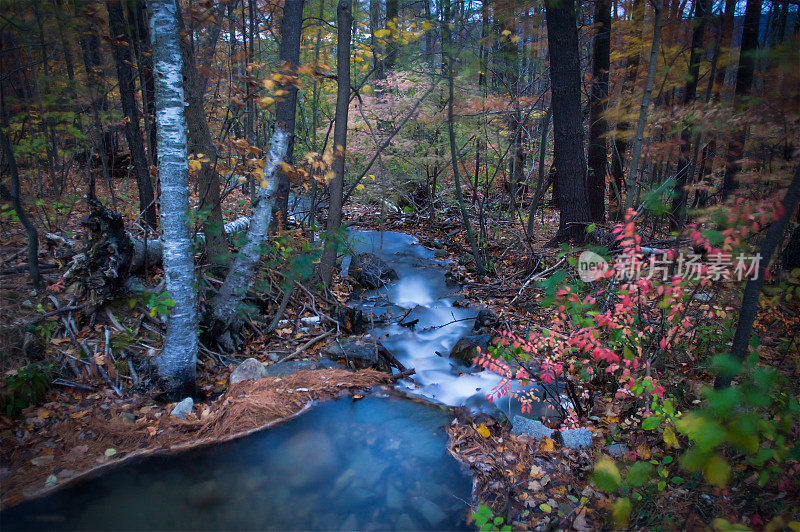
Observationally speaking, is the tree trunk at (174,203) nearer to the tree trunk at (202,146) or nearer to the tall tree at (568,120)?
the tree trunk at (202,146)

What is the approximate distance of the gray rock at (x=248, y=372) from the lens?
15.4ft

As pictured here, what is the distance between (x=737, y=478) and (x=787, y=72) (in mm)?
2964

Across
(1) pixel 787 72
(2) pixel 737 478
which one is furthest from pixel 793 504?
(1) pixel 787 72

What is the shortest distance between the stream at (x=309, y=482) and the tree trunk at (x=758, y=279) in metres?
2.14

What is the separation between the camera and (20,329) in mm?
4219

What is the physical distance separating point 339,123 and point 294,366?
3.68 meters

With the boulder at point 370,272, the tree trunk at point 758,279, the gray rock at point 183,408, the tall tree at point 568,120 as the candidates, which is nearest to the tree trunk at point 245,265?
the gray rock at point 183,408

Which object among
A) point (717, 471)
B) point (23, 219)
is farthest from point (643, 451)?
point (23, 219)

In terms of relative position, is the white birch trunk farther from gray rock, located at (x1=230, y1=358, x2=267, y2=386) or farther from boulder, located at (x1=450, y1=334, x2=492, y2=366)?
boulder, located at (x1=450, y1=334, x2=492, y2=366)

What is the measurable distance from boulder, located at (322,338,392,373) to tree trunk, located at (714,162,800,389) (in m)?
3.57

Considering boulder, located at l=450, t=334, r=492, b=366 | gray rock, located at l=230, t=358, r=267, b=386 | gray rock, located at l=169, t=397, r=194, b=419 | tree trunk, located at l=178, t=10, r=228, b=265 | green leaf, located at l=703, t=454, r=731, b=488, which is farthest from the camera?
boulder, located at l=450, t=334, r=492, b=366

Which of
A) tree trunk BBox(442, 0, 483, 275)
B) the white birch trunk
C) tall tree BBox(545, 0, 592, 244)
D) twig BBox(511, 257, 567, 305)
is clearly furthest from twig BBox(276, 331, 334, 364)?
tall tree BBox(545, 0, 592, 244)

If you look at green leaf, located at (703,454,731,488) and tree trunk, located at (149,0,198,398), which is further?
tree trunk, located at (149,0,198,398)

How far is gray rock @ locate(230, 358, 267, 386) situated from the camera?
185 inches
